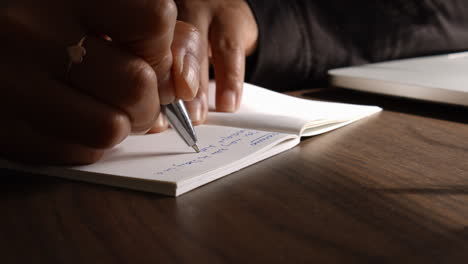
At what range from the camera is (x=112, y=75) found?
41cm

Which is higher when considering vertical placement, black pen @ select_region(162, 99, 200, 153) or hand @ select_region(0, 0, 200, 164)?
hand @ select_region(0, 0, 200, 164)

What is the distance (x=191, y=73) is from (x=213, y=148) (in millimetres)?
84

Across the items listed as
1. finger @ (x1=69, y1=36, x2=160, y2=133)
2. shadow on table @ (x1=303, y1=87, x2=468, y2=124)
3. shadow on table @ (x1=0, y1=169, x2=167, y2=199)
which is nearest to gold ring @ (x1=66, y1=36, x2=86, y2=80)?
finger @ (x1=69, y1=36, x2=160, y2=133)

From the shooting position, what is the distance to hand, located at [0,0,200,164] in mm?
406

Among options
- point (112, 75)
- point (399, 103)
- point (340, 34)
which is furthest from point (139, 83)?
point (340, 34)

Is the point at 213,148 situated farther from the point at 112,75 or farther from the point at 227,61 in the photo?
the point at 227,61

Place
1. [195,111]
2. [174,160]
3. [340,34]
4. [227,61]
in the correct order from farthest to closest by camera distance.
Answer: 1. [340,34]
2. [227,61]
3. [195,111]
4. [174,160]

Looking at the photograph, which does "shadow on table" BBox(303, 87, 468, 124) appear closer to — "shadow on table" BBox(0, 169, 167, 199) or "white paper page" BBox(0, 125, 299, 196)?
"white paper page" BBox(0, 125, 299, 196)

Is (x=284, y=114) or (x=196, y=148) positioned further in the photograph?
(x=284, y=114)

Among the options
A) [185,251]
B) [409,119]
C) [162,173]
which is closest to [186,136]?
[162,173]

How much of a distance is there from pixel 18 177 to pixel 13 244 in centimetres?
15

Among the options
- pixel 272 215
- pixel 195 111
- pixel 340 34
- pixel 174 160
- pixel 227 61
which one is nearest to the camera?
pixel 272 215

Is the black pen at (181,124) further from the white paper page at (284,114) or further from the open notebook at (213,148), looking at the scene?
the white paper page at (284,114)

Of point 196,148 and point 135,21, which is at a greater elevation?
point 135,21
